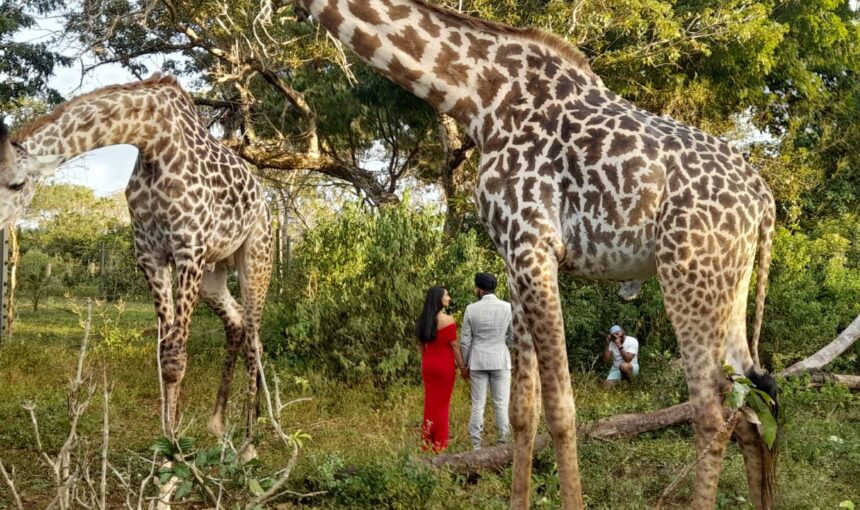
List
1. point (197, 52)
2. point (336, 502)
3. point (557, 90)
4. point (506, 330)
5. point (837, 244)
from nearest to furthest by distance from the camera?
point (557, 90)
point (336, 502)
point (506, 330)
point (837, 244)
point (197, 52)

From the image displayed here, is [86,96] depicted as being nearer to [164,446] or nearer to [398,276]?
[164,446]

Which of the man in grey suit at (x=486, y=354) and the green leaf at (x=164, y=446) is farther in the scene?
the man in grey suit at (x=486, y=354)

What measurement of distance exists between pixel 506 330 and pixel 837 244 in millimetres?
8863

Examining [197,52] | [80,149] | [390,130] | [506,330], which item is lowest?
[506,330]

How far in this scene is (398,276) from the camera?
10562mm

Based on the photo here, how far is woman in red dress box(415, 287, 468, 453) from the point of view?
23.8ft

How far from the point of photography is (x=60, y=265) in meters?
29.2

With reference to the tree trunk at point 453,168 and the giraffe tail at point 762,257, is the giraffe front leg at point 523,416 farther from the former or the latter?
the tree trunk at point 453,168

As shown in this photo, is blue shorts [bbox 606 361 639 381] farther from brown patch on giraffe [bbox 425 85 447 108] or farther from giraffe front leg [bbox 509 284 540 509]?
brown patch on giraffe [bbox 425 85 447 108]

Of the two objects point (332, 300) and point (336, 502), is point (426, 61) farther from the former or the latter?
point (332, 300)

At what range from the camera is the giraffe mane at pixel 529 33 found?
16.1 feet

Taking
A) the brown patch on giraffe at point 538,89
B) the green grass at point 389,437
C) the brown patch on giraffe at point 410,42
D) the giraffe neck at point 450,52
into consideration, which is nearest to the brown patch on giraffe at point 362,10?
the giraffe neck at point 450,52

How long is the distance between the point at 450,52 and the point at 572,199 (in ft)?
3.96

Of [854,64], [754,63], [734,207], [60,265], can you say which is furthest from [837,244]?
[60,265]
